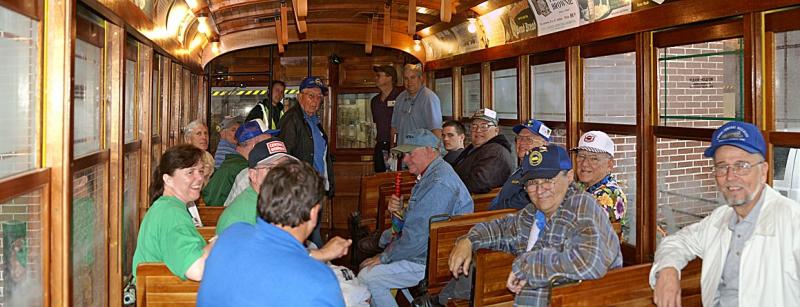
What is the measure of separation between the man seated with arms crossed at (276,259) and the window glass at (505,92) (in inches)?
182

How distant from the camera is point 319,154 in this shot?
5918 millimetres

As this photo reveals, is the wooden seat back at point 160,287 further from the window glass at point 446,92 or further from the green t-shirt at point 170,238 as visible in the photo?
the window glass at point 446,92

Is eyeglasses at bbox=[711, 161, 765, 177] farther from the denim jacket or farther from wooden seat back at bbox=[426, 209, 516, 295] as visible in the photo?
the denim jacket

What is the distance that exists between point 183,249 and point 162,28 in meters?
3.17

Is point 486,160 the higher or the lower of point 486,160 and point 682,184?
the higher

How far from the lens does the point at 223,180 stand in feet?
15.9

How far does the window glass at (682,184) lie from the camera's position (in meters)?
3.96

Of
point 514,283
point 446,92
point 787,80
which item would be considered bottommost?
point 514,283

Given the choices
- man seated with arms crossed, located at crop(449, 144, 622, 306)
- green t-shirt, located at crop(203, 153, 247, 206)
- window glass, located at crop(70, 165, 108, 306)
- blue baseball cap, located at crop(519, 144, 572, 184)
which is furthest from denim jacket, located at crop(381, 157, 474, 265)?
window glass, located at crop(70, 165, 108, 306)

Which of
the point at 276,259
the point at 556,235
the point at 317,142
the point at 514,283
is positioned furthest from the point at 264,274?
the point at 317,142

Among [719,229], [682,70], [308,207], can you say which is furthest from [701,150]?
[308,207]

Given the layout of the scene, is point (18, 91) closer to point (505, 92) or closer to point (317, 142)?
point (317, 142)

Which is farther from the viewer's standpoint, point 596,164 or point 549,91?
point 549,91

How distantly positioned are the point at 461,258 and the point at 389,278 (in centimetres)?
98
